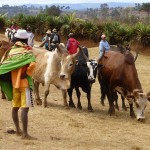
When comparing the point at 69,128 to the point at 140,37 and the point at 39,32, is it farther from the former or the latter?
the point at 39,32

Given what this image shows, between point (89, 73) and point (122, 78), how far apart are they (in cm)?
90

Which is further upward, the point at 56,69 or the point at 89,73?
the point at 56,69

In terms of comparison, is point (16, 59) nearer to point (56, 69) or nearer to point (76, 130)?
point (76, 130)

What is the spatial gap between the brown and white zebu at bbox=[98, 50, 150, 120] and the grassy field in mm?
475

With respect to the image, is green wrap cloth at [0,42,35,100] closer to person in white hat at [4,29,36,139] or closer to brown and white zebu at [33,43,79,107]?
person in white hat at [4,29,36,139]

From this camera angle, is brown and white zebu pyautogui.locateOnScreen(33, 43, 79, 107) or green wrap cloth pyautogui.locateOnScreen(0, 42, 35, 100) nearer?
green wrap cloth pyautogui.locateOnScreen(0, 42, 35, 100)

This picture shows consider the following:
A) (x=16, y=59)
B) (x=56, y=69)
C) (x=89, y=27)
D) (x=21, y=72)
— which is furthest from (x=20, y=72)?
(x=89, y=27)

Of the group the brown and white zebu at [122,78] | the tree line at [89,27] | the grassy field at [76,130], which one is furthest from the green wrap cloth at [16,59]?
the tree line at [89,27]

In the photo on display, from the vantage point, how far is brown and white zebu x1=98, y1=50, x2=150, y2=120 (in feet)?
38.5

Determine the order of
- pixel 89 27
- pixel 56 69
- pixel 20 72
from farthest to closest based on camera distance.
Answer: pixel 89 27 → pixel 56 69 → pixel 20 72

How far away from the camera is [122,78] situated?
1221 centimetres

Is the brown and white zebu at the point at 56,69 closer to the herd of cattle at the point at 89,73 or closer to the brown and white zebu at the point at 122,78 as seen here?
the herd of cattle at the point at 89,73

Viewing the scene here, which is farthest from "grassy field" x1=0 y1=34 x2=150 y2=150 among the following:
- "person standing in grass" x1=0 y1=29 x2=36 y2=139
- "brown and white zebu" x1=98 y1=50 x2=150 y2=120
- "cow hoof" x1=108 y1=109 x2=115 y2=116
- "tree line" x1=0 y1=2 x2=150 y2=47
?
"tree line" x1=0 y1=2 x2=150 y2=47

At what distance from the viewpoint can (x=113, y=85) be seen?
1252 centimetres
